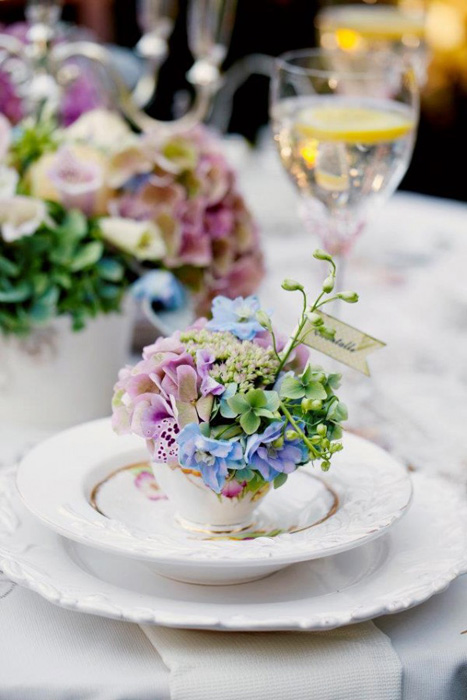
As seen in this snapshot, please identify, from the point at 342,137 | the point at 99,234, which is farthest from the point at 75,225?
the point at 342,137

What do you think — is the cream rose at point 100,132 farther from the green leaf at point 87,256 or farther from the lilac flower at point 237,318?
the lilac flower at point 237,318

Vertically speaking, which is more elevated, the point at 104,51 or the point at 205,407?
the point at 205,407

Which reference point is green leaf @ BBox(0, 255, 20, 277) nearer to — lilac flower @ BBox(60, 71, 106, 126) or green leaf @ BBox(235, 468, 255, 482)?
green leaf @ BBox(235, 468, 255, 482)

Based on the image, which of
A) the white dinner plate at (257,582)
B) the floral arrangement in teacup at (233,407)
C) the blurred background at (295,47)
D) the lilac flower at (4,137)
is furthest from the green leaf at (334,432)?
the blurred background at (295,47)

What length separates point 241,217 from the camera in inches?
51.5

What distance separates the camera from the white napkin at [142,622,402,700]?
0.67 metres

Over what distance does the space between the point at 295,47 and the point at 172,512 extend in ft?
15.7

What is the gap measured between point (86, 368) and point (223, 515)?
16.7 inches

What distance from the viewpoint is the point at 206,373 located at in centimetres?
73

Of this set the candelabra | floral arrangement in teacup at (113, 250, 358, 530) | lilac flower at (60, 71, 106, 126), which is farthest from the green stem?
lilac flower at (60, 71, 106, 126)

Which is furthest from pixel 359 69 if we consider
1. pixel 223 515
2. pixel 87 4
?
pixel 87 4

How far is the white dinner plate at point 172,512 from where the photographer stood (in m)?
0.69

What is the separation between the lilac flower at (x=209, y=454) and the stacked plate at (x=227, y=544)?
48 mm

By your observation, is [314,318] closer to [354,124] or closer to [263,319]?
[263,319]
